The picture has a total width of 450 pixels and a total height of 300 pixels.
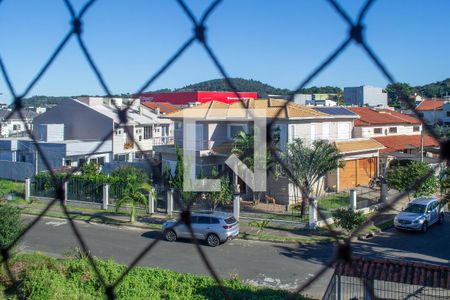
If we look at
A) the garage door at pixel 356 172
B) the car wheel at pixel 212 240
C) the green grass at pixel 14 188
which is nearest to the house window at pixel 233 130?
the garage door at pixel 356 172

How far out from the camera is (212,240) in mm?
8758

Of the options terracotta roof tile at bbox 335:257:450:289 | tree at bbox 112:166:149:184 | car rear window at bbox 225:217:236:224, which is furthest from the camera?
tree at bbox 112:166:149:184

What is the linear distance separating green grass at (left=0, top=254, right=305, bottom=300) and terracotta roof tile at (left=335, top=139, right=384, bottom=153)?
7742mm

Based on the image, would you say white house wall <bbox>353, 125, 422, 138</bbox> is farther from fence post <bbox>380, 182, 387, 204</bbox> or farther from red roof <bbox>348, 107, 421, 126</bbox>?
fence post <bbox>380, 182, 387, 204</bbox>

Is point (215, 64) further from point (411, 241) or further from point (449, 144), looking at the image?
point (411, 241)

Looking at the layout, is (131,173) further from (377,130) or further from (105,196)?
(377,130)

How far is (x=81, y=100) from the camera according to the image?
18.2 meters

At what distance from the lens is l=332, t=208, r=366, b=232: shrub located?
8953 millimetres

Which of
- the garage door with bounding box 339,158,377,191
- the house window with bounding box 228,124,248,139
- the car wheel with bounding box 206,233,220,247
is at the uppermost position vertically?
the house window with bounding box 228,124,248,139

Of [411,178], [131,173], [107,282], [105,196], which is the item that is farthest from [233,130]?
[107,282]

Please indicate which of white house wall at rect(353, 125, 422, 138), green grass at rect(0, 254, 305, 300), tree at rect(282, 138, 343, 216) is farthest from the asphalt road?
white house wall at rect(353, 125, 422, 138)

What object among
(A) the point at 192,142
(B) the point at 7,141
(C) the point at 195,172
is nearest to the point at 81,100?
(B) the point at 7,141

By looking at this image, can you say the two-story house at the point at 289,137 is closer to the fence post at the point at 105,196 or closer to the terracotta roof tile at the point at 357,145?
the terracotta roof tile at the point at 357,145

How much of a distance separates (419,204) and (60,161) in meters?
10.2
